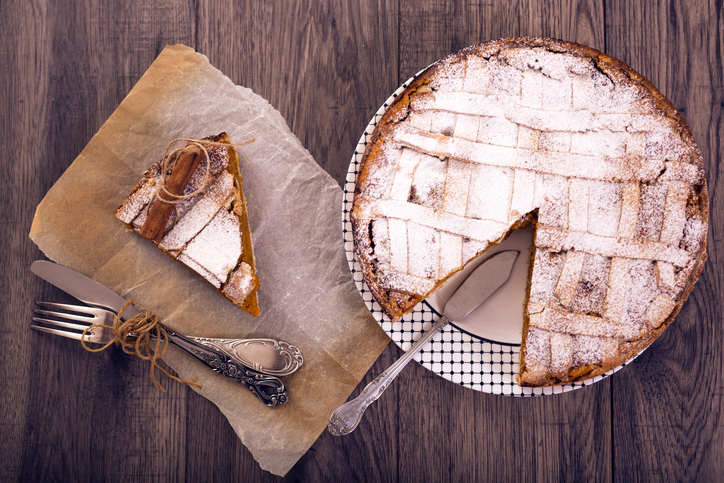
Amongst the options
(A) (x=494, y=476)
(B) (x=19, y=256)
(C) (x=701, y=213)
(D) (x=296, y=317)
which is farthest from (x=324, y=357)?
(C) (x=701, y=213)

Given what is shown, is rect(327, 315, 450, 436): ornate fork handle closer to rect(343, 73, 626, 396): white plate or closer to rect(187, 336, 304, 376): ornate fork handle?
rect(343, 73, 626, 396): white plate

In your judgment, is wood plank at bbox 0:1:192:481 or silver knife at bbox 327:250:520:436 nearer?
silver knife at bbox 327:250:520:436

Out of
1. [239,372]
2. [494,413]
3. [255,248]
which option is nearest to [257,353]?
[239,372]

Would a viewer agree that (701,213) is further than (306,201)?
No

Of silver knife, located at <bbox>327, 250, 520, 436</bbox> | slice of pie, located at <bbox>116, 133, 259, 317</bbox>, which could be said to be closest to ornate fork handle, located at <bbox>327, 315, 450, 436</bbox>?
silver knife, located at <bbox>327, 250, 520, 436</bbox>

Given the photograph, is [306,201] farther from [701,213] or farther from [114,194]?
[701,213]

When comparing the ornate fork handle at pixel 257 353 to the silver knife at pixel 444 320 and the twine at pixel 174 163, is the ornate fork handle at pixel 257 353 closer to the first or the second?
the silver knife at pixel 444 320
